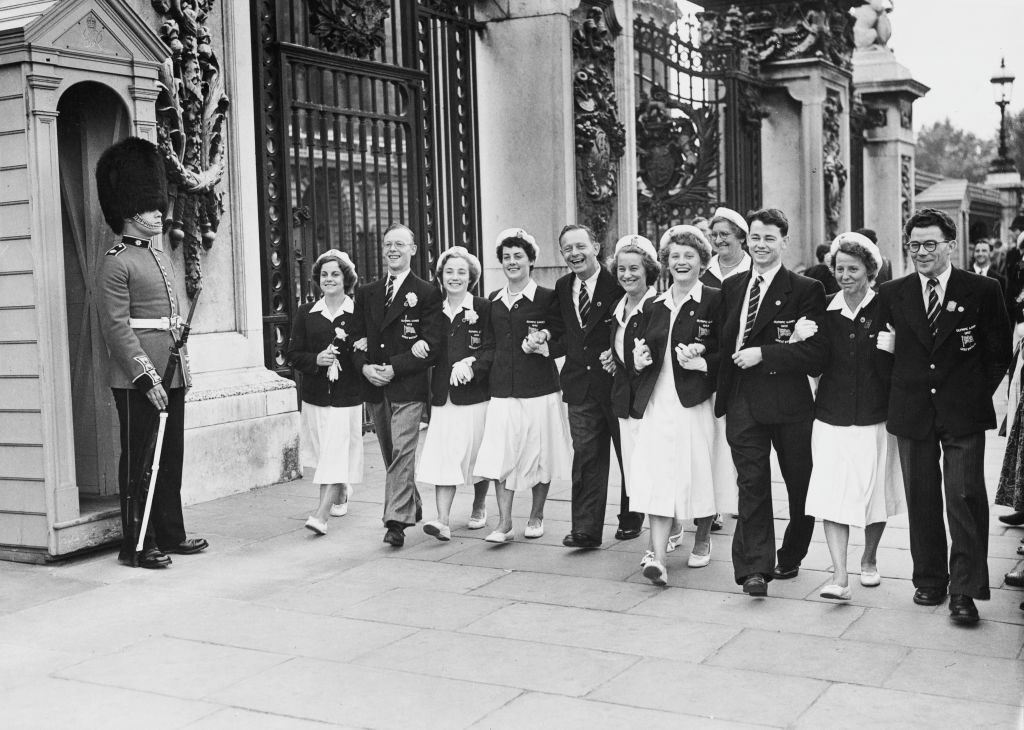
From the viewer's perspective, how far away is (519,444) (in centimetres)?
725

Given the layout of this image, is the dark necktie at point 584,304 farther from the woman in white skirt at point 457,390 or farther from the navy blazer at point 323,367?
the navy blazer at point 323,367

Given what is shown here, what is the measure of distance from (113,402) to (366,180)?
12.4 ft

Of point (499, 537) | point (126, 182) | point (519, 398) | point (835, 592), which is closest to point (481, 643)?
point (835, 592)

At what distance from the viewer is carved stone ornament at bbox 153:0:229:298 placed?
8062mm

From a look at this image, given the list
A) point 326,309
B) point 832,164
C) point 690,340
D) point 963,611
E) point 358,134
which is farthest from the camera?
point 832,164

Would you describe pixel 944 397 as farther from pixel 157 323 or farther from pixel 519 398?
pixel 157 323

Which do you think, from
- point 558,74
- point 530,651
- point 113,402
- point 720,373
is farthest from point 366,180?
point 530,651

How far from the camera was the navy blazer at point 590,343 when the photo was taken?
23.2 feet

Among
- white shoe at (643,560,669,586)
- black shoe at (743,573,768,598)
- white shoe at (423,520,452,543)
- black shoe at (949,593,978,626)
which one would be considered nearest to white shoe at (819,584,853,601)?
black shoe at (743,573,768,598)

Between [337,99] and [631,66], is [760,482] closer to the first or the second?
[337,99]

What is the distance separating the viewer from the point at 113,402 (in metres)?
7.30

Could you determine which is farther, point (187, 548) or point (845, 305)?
point (187, 548)

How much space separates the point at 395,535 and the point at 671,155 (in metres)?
8.24

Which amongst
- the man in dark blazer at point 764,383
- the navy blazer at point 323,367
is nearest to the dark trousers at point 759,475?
the man in dark blazer at point 764,383
